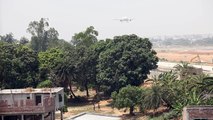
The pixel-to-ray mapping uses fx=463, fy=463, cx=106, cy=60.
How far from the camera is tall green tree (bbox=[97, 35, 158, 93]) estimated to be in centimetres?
5250

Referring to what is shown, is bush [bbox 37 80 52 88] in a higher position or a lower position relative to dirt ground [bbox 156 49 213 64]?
lower

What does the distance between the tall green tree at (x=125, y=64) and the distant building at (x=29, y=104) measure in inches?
488

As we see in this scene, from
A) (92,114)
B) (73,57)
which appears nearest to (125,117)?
(92,114)

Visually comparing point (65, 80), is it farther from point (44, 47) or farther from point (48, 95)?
point (44, 47)

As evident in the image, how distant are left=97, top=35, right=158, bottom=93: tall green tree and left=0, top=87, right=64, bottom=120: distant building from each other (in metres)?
12.4

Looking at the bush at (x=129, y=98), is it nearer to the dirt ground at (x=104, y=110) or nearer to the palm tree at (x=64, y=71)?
the dirt ground at (x=104, y=110)

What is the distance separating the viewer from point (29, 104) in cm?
3716

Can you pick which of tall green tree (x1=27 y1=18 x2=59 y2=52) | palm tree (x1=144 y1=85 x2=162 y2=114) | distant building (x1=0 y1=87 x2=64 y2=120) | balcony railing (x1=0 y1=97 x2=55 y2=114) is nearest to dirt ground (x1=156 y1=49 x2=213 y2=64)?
tall green tree (x1=27 y1=18 x2=59 y2=52)

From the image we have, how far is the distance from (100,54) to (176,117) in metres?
21.1

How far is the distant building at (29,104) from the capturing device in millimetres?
36781

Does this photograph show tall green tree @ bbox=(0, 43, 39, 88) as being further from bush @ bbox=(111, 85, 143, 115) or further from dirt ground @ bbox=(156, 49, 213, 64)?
dirt ground @ bbox=(156, 49, 213, 64)

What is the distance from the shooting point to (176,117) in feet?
126

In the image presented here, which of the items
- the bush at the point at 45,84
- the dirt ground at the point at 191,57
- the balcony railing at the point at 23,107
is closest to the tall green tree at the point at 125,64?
the bush at the point at 45,84

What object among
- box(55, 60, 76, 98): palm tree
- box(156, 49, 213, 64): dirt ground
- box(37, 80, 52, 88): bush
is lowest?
box(37, 80, 52, 88): bush
